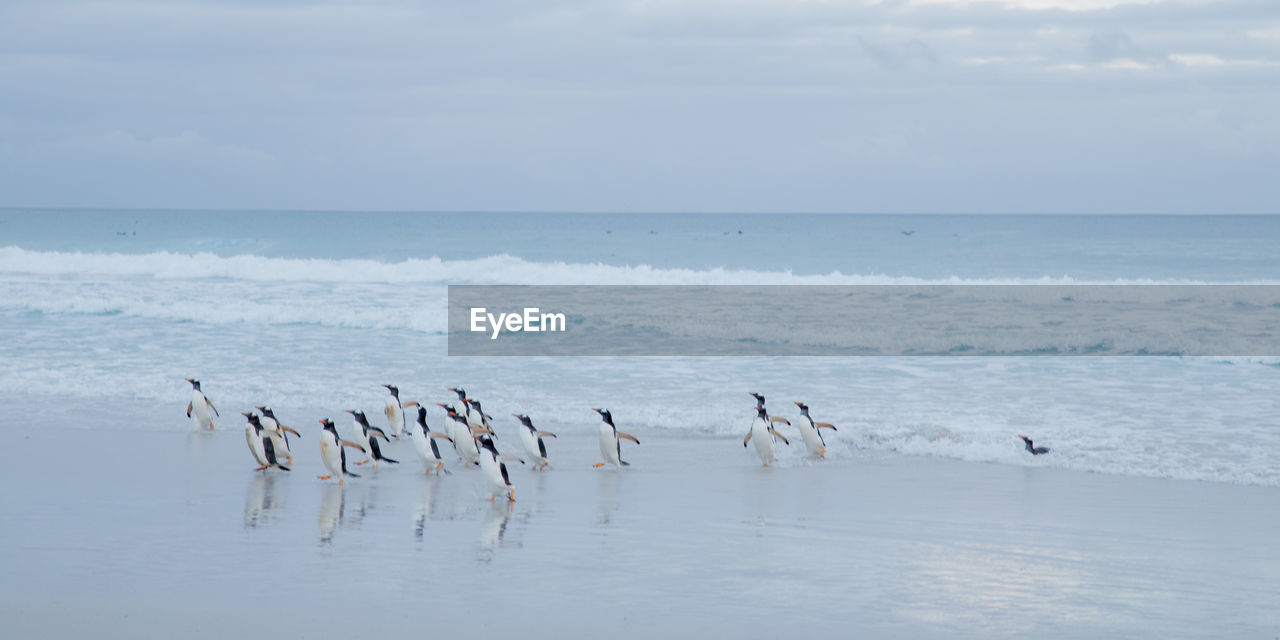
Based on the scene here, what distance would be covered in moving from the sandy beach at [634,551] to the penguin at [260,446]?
0.16 m

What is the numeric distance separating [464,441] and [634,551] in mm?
3084

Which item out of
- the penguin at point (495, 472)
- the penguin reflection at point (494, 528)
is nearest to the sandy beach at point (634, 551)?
the penguin reflection at point (494, 528)

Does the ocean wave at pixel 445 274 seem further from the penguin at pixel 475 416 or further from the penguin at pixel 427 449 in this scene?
the penguin at pixel 427 449

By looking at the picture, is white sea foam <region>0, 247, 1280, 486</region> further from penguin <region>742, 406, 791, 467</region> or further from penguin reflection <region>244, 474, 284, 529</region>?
penguin reflection <region>244, 474, 284, 529</region>

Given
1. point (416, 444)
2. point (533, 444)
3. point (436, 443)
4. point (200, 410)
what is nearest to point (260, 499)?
point (416, 444)

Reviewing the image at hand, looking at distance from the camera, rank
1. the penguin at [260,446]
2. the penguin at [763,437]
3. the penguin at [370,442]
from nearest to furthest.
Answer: the penguin at [260,446] < the penguin at [370,442] < the penguin at [763,437]

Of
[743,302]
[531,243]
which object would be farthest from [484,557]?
[531,243]

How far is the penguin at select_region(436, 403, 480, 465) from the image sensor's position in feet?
31.0

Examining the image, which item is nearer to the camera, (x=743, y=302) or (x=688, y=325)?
(x=688, y=325)

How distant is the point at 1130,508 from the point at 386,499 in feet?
18.1

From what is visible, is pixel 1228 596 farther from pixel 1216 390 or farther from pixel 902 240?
pixel 902 240

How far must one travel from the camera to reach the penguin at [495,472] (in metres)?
8.21

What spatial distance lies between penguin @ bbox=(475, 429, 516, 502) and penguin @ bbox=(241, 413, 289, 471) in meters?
2.08

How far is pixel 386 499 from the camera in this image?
8.27 m
